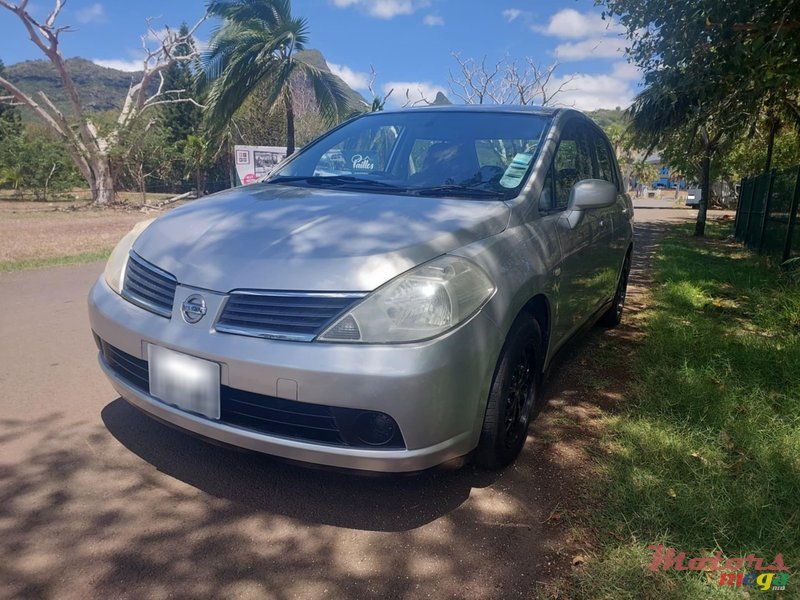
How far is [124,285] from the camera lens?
A: 2.54 m

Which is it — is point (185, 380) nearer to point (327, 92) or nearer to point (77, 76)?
point (327, 92)

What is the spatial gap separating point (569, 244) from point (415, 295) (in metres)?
1.47

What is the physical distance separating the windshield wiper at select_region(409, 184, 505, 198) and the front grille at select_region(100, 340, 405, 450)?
1291mm

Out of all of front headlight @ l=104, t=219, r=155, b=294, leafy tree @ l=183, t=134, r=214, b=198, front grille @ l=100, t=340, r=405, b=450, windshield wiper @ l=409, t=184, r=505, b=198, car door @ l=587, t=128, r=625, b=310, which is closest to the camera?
front grille @ l=100, t=340, r=405, b=450

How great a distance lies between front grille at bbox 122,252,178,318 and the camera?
229 centimetres

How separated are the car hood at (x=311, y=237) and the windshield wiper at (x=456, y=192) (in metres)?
0.11

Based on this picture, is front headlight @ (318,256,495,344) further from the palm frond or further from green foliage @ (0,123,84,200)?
green foliage @ (0,123,84,200)

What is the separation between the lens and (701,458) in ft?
9.03

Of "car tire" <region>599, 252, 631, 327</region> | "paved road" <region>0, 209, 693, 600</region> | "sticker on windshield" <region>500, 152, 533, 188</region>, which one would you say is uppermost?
"sticker on windshield" <region>500, 152, 533, 188</region>

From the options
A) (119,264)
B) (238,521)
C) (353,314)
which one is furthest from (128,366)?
(353,314)

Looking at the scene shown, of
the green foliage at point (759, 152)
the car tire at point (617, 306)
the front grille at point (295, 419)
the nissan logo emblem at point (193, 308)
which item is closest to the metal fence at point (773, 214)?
the car tire at point (617, 306)

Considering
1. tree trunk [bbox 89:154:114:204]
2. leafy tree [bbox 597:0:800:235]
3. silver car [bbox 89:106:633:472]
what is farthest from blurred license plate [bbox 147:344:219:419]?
tree trunk [bbox 89:154:114:204]

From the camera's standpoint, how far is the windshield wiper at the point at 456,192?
111 inches

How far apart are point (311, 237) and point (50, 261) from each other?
297 inches
